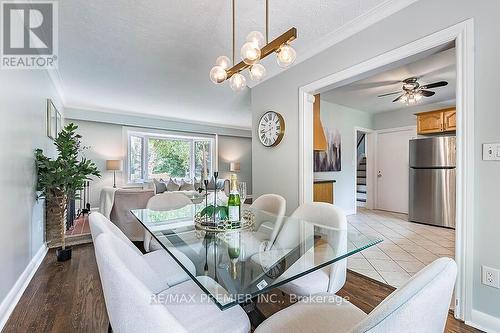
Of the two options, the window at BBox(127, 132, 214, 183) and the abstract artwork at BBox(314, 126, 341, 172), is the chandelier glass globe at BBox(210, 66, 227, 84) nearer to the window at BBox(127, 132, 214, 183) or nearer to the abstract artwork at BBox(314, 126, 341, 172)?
the abstract artwork at BBox(314, 126, 341, 172)

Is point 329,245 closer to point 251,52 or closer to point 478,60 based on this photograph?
point 251,52

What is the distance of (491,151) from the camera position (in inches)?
58.1

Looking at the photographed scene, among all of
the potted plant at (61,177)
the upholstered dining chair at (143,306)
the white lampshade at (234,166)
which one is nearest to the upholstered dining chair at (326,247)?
the upholstered dining chair at (143,306)

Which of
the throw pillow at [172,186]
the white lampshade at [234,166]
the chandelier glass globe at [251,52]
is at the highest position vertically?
the chandelier glass globe at [251,52]

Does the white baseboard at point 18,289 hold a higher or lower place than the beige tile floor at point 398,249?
higher

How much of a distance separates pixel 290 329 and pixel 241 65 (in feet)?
4.78

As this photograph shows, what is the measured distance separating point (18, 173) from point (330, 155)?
4743 mm

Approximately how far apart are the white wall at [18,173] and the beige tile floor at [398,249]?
3.06 metres

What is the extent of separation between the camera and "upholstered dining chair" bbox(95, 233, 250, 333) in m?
0.55

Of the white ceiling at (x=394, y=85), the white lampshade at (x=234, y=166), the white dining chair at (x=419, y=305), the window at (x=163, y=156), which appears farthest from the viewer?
the white lampshade at (x=234, y=166)

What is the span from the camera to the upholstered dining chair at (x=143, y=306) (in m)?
0.55

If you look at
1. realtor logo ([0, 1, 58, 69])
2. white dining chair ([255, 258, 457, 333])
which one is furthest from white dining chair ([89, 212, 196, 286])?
realtor logo ([0, 1, 58, 69])

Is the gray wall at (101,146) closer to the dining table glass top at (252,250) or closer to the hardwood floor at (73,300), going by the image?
the hardwood floor at (73,300)

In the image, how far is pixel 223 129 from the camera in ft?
23.6
